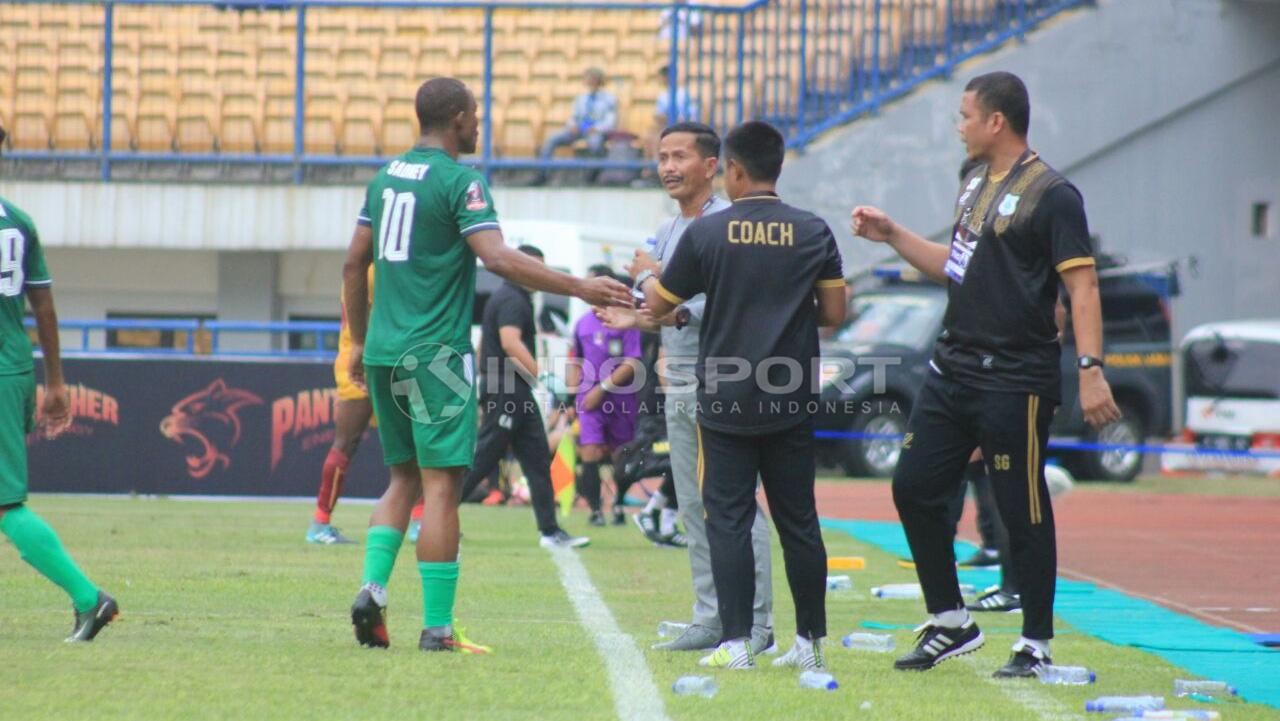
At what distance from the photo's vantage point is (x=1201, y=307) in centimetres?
2514

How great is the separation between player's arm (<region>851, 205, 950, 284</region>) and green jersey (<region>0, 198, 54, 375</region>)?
298 cm

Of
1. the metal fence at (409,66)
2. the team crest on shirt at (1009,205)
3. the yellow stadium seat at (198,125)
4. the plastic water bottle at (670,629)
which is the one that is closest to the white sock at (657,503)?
the plastic water bottle at (670,629)

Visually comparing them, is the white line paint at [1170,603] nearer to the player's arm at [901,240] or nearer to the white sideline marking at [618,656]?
the player's arm at [901,240]

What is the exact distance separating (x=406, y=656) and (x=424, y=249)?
1458 millimetres

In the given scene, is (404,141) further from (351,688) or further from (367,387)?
(351,688)

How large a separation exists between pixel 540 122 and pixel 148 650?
54.1 feet

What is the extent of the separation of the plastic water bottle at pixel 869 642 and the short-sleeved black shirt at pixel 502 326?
519cm

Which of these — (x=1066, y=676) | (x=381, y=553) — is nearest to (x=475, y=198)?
(x=381, y=553)

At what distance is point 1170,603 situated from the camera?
9.21 meters

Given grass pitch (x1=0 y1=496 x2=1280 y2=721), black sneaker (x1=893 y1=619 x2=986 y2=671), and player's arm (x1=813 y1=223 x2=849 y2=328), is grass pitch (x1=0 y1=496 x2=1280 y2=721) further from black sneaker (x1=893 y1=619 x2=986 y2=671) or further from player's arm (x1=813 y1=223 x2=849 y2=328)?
player's arm (x1=813 y1=223 x2=849 y2=328)

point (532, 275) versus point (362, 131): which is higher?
point (362, 131)

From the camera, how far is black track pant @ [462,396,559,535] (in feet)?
38.7

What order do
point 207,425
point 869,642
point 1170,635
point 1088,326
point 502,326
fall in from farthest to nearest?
point 207,425
point 502,326
point 1170,635
point 869,642
point 1088,326

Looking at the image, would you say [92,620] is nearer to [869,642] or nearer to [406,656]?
[406,656]
